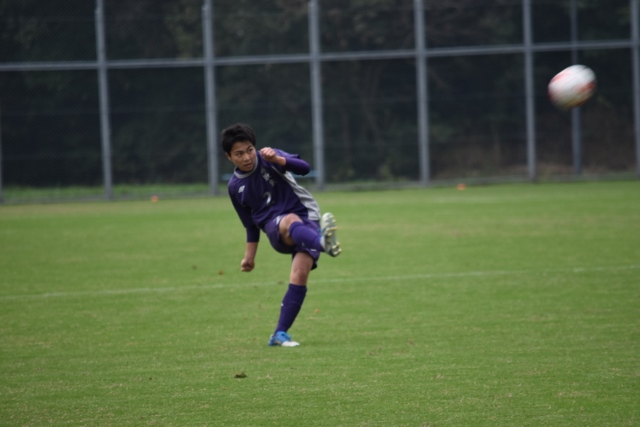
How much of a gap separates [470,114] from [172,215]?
918cm

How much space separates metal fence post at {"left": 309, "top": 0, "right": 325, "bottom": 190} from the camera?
22.6 meters

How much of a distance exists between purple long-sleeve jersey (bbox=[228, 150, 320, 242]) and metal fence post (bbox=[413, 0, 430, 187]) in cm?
1640

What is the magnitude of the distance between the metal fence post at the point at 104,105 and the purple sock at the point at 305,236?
16143mm

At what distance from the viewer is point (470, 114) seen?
23.4m

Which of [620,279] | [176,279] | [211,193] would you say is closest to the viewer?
[620,279]

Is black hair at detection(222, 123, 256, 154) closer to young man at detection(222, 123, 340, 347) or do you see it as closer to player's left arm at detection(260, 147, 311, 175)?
young man at detection(222, 123, 340, 347)

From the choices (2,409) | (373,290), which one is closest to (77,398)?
(2,409)

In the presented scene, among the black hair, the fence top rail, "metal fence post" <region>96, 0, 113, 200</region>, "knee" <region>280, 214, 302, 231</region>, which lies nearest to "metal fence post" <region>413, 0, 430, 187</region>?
the fence top rail

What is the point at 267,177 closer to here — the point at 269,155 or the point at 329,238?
the point at 269,155

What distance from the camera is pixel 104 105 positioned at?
2189 cm

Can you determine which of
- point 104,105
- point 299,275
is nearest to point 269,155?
point 299,275

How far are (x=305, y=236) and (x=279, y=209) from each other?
0.43 m

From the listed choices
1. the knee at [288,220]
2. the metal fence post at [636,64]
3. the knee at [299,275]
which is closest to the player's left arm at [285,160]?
the knee at [288,220]

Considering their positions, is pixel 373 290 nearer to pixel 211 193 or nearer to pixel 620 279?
pixel 620 279
